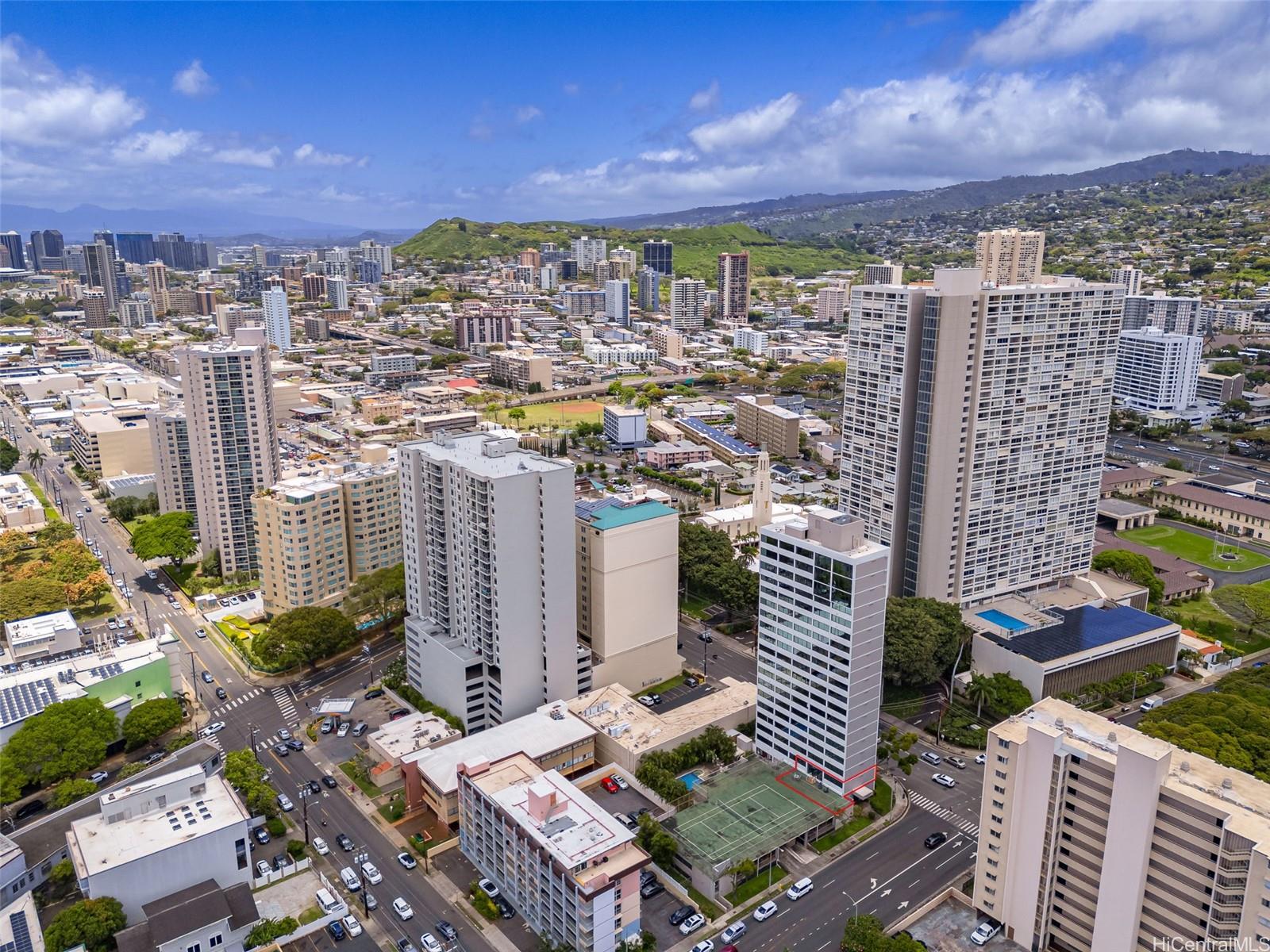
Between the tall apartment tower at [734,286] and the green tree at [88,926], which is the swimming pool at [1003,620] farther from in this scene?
the tall apartment tower at [734,286]

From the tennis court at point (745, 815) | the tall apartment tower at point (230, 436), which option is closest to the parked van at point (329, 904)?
the tennis court at point (745, 815)

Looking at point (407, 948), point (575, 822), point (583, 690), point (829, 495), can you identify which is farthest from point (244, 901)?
point (829, 495)

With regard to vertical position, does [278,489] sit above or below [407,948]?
above

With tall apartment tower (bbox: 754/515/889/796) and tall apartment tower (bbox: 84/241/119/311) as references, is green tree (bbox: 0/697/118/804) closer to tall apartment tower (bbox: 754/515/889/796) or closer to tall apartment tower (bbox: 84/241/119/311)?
tall apartment tower (bbox: 754/515/889/796)

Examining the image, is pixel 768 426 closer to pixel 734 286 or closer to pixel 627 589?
pixel 627 589

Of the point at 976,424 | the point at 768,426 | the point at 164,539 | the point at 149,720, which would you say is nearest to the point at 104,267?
the point at 164,539

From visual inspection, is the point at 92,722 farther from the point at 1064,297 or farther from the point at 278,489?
the point at 1064,297

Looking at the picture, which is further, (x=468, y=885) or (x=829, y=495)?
(x=829, y=495)
